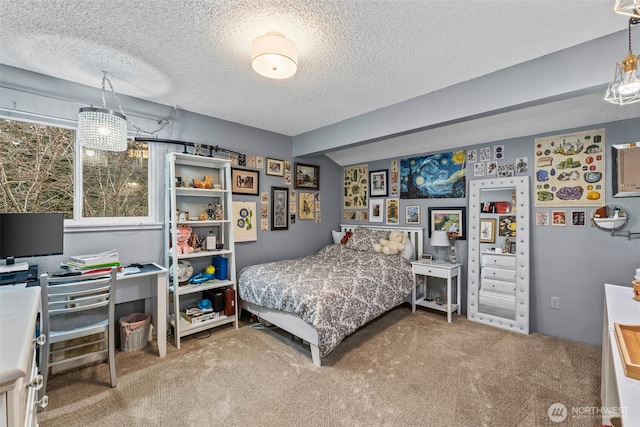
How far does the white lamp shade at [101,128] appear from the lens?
6.79 feet

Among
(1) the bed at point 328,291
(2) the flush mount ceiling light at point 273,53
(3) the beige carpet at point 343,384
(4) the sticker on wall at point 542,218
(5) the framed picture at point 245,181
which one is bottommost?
(3) the beige carpet at point 343,384

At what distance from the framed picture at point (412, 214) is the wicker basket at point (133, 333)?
3352 millimetres

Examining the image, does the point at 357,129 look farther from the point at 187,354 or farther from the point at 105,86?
the point at 187,354

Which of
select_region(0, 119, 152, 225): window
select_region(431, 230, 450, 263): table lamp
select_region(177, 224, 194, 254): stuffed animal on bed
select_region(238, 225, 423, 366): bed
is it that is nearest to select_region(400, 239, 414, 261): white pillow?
select_region(238, 225, 423, 366): bed

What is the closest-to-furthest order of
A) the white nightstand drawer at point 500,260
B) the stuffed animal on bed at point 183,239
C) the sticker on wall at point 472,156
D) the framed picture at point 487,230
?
the stuffed animal on bed at point 183,239
the white nightstand drawer at point 500,260
the framed picture at point 487,230
the sticker on wall at point 472,156

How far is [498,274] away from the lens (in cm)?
320

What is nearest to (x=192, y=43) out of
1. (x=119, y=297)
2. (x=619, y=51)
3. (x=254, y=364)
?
(x=119, y=297)

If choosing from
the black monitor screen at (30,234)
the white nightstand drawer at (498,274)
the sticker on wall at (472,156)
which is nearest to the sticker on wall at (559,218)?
the white nightstand drawer at (498,274)

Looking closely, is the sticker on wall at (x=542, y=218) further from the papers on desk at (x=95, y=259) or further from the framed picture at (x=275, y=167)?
the papers on desk at (x=95, y=259)

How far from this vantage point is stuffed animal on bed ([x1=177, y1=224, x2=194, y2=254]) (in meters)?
2.89

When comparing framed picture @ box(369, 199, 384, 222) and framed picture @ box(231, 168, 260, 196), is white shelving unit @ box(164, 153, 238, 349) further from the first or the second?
framed picture @ box(369, 199, 384, 222)

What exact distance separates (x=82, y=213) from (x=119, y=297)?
0.85 metres

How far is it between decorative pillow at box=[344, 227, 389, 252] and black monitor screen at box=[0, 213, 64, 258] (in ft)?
10.4

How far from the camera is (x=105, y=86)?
2.54m
